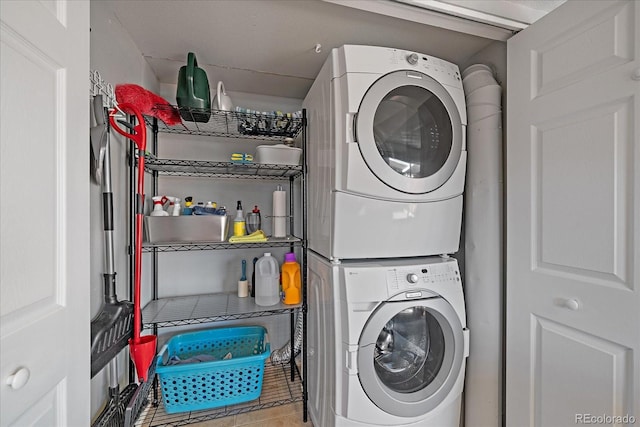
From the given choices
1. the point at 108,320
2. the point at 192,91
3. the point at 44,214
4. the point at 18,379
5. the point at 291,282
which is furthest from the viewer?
the point at 291,282

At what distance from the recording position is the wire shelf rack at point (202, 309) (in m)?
1.50

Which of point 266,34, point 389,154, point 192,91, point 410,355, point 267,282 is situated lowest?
point 410,355

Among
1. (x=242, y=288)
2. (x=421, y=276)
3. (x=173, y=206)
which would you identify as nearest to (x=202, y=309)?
(x=242, y=288)

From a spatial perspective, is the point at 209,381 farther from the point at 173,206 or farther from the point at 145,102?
the point at 145,102

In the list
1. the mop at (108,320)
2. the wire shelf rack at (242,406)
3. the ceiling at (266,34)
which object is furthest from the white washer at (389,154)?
the wire shelf rack at (242,406)

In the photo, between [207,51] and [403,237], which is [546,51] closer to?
[403,237]

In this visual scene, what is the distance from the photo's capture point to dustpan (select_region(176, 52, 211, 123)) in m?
1.48

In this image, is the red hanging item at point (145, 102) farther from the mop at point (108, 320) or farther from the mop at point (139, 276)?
the mop at point (108, 320)

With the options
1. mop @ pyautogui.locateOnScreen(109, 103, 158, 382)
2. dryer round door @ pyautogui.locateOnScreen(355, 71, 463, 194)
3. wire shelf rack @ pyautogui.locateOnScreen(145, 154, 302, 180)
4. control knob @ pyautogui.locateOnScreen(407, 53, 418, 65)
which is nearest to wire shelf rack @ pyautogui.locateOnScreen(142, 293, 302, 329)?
mop @ pyautogui.locateOnScreen(109, 103, 158, 382)

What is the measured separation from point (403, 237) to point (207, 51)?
1609mm

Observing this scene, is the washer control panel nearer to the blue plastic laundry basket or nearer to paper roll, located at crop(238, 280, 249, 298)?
the blue plastic laundry basket

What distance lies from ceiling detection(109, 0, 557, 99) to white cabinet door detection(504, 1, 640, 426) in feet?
1.49

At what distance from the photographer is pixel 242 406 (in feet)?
5.34

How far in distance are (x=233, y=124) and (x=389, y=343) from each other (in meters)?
1.61
